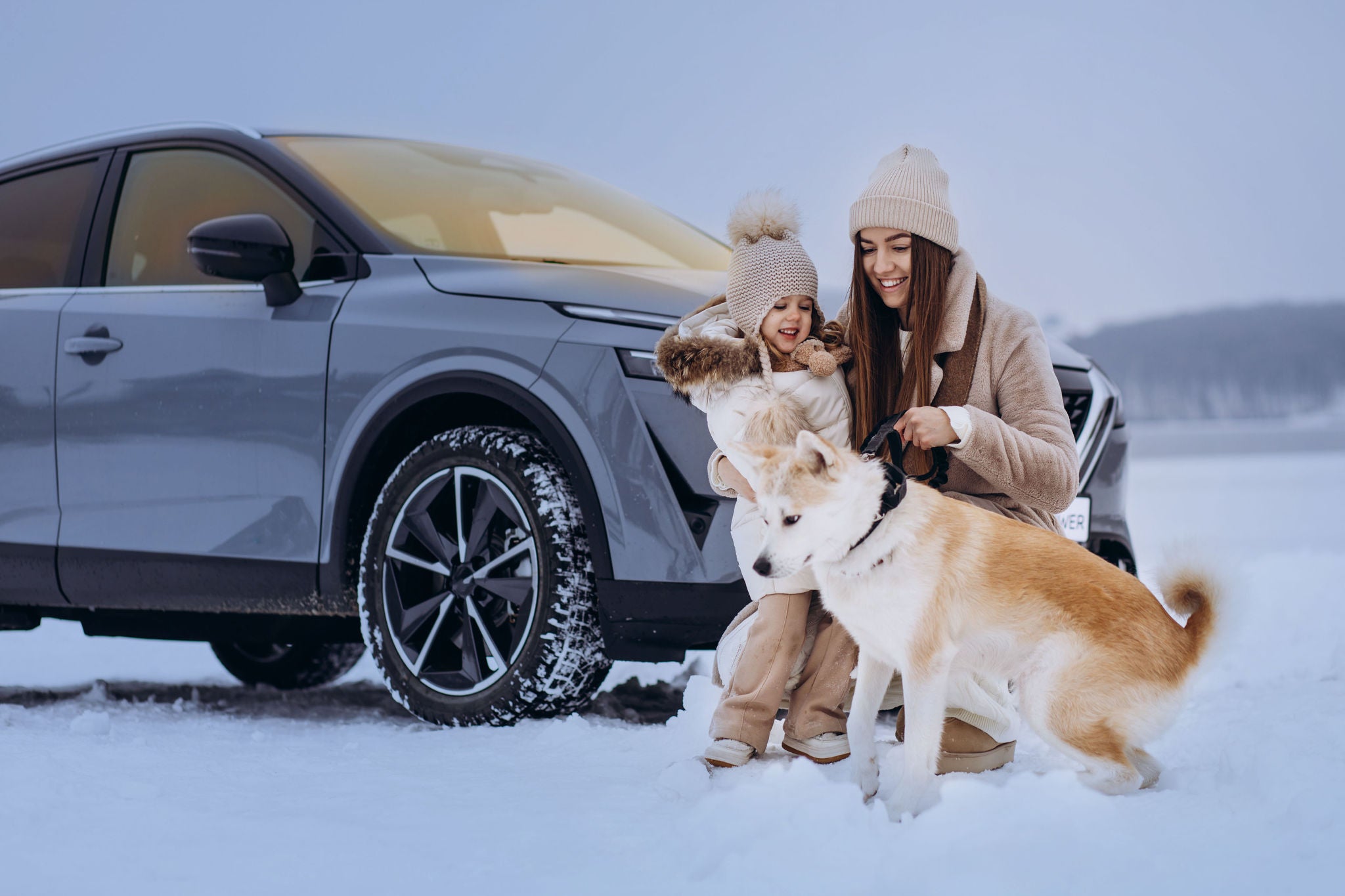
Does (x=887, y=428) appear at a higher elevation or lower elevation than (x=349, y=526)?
higher

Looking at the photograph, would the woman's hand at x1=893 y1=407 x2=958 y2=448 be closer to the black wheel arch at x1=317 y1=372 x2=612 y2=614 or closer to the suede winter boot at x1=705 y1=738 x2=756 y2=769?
the suede winter boot at x1=705 y1=738 x2=756 y2=769

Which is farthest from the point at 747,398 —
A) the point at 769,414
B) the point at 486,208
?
the point at 486,208

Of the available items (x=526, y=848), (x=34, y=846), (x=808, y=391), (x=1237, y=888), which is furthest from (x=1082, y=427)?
(x=34, y=846)

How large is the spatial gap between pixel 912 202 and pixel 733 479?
2.59 feet

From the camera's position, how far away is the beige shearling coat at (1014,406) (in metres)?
2.89

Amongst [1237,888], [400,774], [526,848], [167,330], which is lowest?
[400,774]

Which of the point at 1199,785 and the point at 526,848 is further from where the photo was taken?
the point at 1199,785

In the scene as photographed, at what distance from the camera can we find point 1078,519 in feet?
11.6

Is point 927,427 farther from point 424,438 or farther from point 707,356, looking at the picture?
point 424,438

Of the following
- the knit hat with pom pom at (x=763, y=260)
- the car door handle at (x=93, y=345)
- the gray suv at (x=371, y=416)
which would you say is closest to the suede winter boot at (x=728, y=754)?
the gray suv at (x=371, y=416)

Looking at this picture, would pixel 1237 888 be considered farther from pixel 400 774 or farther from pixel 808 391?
pixel 400 774

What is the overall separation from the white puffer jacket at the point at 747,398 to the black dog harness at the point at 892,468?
195 mm

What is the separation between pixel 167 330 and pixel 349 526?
3.15ft

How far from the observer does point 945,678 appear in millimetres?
2541
